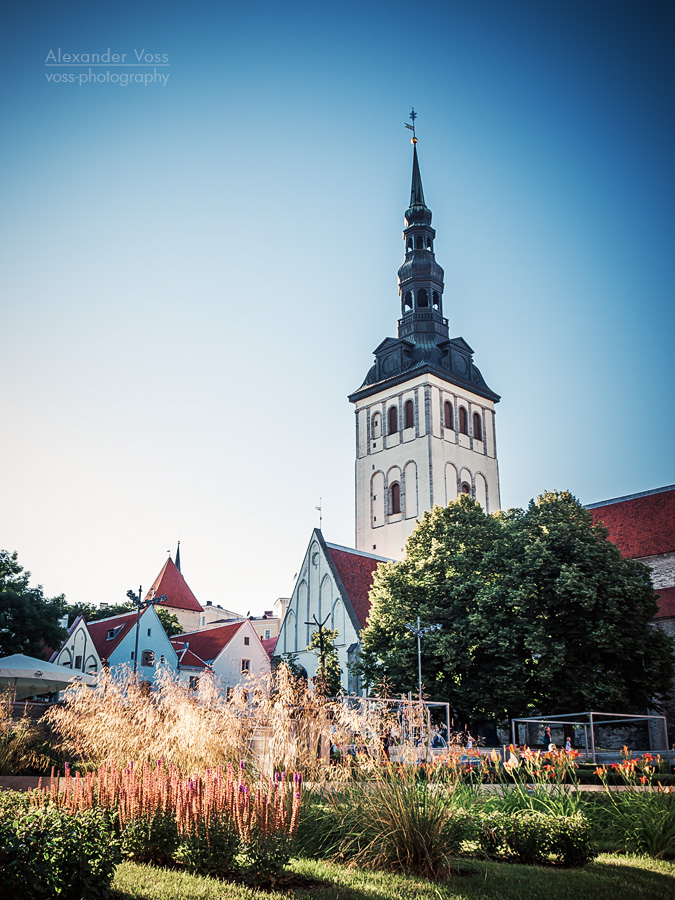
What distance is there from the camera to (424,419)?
190 feet

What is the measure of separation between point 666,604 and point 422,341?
101 ft

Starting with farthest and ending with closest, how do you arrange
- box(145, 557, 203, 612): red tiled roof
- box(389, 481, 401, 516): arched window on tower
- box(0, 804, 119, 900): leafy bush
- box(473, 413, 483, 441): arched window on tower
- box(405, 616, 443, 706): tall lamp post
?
box(145, 557, 203, 612): red tiled roof → box(473, 413, 483, 441): arched window on tower → box(389, 481, 401, 516): arched window on tower → box(405, 616, 443, 706): tall lamp post → box(0, 804, 119, 900): leafy bush

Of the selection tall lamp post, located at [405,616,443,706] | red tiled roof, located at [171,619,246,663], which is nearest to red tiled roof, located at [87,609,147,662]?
red tiled roof, located at [171,619,246,663]

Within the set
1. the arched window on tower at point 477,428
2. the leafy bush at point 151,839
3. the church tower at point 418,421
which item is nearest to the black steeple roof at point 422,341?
the church tower at point 418,421

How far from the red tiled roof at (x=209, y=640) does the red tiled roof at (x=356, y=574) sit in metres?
13.8

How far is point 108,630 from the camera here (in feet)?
180

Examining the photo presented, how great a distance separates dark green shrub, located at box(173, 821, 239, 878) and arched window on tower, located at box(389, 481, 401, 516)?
5078cm

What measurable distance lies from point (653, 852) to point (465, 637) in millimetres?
19762

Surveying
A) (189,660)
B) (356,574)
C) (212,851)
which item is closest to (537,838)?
(212,851)

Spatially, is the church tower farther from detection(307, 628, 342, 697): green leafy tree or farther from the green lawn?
the green lawn

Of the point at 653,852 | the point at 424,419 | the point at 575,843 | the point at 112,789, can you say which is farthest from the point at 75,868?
the point at 424,419

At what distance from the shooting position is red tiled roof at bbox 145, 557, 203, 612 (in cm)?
7275

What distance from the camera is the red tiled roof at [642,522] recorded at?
40.7m

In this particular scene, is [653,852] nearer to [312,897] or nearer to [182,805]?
[312,897]
